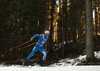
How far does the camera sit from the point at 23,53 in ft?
64.8

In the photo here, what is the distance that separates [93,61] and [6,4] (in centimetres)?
1592

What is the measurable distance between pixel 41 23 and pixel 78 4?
6.25 meters

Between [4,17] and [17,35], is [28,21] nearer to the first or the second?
[17,35]

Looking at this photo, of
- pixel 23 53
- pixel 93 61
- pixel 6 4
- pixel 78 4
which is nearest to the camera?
pixel 93 61

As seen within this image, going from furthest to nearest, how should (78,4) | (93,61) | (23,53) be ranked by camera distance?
(23,53), (78,4), (93,61)

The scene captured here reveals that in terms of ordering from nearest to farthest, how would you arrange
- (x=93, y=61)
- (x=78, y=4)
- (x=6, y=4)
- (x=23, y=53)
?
(x=93, y=61)
(x=78, y=4)
(x=23, y=53)
(x=6, y=4)

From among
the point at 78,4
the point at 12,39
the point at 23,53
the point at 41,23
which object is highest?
the point at 78,4

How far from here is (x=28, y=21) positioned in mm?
18828

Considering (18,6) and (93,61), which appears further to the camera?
(18,6)

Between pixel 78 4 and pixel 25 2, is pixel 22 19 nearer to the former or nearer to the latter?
pixel 25 2

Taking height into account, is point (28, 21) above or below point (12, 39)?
above

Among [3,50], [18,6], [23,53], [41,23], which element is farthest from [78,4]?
[3,50]

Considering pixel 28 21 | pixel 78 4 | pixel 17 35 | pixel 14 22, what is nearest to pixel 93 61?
pixel 78 4

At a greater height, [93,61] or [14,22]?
[14,22]
